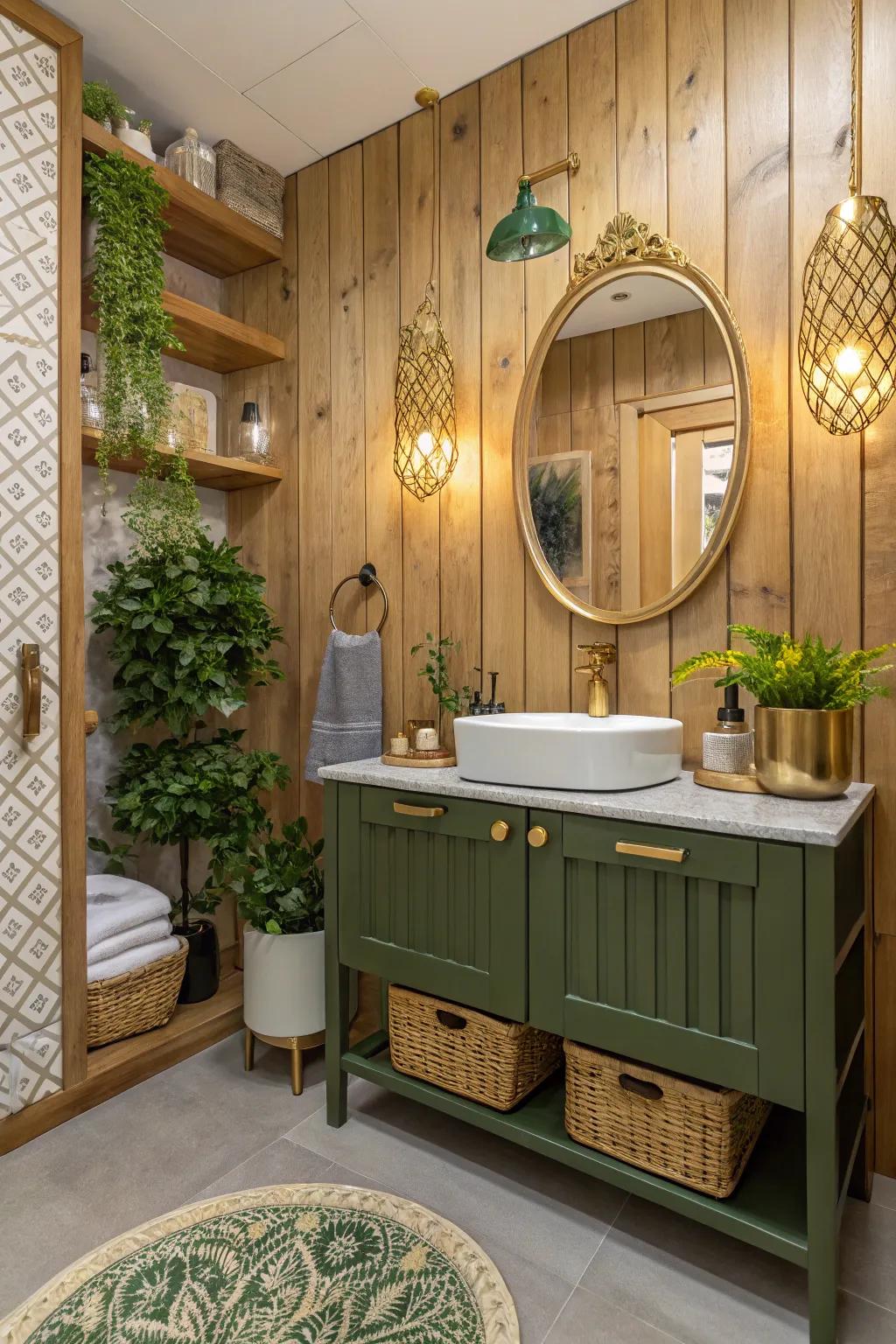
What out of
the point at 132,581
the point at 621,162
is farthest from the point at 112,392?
the point at 621,162

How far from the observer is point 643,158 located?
71.4 inches

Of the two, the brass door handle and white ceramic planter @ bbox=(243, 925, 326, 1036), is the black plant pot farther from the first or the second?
the brass door handle

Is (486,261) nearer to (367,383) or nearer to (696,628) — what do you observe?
(367,383)

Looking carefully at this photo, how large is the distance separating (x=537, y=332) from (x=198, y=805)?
152cm

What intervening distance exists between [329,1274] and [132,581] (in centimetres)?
163

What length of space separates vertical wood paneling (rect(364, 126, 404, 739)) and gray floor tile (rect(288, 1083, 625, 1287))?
1009 millimetres

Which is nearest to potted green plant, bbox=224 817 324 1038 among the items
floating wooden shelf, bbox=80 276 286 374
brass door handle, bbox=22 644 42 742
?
brass door handle, bbox=22 644 42 742

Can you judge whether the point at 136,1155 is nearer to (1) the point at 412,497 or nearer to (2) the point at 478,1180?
(2) the point at 478,1180

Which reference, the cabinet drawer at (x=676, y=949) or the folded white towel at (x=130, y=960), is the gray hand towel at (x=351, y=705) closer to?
the folded white towel at (x=130, y=960)

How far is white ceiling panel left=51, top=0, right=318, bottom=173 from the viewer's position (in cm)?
190

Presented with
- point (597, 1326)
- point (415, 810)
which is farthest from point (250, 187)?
point (597, 1326)

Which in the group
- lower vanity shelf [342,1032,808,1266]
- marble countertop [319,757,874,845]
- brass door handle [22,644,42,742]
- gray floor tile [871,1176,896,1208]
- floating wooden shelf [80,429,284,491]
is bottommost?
gray floor tile [871,1176,896,1208]

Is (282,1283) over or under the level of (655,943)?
under

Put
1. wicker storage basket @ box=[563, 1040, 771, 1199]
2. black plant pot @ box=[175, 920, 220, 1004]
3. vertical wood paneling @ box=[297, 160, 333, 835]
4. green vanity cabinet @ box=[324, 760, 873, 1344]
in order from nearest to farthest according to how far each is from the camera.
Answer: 1. green vanity cabinet @ box=[324, 760, 873, 1344]
2. wicker storage basket @ box=[563, 1040, 771, 1199]
3. black plant pot @ box=[175, 920, 220, 1004]
4. vertical wood paneling @ box=[297, 160, 333, 835]
